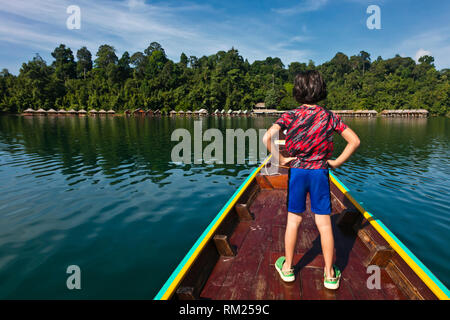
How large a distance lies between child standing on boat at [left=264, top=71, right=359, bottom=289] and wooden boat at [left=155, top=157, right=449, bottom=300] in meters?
0.44

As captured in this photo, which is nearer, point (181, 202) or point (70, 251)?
point (70, 251)

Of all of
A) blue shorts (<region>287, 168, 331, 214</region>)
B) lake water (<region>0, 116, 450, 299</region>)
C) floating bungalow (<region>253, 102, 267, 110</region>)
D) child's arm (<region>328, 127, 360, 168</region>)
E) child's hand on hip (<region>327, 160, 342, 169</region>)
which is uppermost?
floating bungalow (<region>253, 102, 267, 110</region>)

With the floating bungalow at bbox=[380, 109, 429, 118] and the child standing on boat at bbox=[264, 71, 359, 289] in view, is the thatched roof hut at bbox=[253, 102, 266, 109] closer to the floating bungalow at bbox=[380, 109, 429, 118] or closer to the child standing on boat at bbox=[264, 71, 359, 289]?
the floating bungalow at bbox=[380, 109, 429, 118]

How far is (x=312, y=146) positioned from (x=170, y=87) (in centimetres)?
9145

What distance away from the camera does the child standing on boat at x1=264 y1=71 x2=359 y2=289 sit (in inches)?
90.4

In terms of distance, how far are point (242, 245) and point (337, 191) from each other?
2.91 metres

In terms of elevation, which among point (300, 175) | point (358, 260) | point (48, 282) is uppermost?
point (300, 175)

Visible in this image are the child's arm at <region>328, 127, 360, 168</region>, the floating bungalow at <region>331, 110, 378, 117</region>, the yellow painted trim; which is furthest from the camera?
the floating bungalow at <region>331, 110, 378, 117</region>

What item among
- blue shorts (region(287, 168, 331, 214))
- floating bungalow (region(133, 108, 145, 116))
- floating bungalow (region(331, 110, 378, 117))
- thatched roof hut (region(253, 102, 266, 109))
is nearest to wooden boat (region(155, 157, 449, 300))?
blue shorts (region(287, 168, 331, 214))

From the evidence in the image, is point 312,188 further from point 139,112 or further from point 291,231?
point 139,112

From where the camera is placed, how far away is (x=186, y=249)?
16.2ft

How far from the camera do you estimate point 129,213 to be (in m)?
6.53
